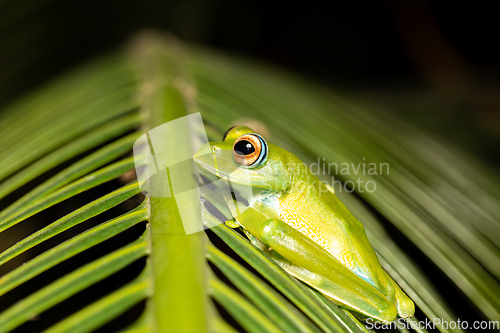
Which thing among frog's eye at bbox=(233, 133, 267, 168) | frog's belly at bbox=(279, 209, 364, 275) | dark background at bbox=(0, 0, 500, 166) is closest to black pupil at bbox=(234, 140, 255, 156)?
frog's eye at bbox=(233, 133, 267, 168)

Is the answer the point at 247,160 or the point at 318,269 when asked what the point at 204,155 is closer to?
the point at 247,160

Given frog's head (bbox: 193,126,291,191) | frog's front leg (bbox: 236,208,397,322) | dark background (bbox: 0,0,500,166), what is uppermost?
dark background (bbox: 0,0,500,166)

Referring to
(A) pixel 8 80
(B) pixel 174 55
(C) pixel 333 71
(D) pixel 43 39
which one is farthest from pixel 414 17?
(A) pixel 8 80

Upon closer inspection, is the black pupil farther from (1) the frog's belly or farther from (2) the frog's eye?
(1) the frog's belly

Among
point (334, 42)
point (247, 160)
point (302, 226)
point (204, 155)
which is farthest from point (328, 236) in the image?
point (334, 42)

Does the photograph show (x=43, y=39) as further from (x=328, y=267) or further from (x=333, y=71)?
(x=333, y=71)

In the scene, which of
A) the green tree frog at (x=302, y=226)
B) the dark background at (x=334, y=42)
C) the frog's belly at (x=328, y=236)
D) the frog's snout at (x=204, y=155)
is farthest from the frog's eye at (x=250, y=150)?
the dark background at (x=334, y=42)

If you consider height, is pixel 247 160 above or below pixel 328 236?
above

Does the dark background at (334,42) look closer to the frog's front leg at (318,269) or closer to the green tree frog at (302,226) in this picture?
the green tree frog at (302,226)
